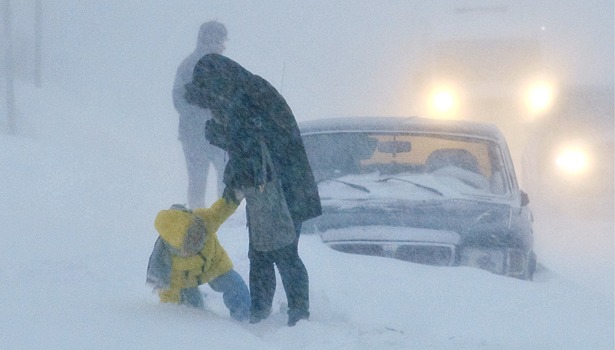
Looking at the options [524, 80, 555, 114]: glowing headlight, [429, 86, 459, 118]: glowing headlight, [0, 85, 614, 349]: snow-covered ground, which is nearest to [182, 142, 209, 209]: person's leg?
[0, 85, 614, 349]: snow-covered ground

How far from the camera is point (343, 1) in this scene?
46188 millimetres

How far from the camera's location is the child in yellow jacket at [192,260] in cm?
396

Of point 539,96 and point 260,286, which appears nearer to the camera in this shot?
point 260,286

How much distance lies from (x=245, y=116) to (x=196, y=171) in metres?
3.93

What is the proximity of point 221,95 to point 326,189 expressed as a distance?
1.58 metres

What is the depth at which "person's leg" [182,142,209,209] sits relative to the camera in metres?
7.80

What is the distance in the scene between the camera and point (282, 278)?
412cm

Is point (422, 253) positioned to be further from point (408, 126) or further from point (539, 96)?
point (539, 96)

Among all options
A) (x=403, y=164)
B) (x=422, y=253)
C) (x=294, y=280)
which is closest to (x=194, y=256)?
(x=294, y=280)

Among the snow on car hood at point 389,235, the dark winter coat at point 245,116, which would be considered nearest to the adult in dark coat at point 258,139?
the dark winter coat at point 245,116

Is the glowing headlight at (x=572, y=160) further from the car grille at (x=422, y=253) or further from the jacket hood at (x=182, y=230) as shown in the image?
the jacket hood at (x=182, y=230)

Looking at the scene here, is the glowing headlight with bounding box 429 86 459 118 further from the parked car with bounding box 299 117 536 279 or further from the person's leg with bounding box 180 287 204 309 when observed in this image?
the person's leg with bounding box 180 287 204 309

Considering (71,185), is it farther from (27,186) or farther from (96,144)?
(96,144)

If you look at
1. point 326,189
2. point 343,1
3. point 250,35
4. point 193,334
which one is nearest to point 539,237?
point 326,189
